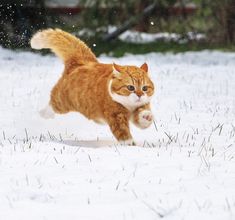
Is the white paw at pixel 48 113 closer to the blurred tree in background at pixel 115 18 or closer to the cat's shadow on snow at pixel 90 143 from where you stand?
the cat's shadow on snow at pixel 90 143

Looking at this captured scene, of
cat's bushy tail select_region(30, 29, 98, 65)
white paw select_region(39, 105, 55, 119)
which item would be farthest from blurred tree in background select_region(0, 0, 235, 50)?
white paw select_region(39, 105, 55, 119)

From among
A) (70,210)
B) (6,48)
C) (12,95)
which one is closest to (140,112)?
(70,210)

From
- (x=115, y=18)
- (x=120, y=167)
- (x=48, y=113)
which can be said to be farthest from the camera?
(x=115, y=18)

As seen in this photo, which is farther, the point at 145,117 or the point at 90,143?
the point at 90,143

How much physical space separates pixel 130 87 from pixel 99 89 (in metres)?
0.51

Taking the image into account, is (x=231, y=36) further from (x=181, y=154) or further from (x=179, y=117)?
(x=181, y=154)

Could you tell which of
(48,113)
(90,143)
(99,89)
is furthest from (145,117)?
(48,113)

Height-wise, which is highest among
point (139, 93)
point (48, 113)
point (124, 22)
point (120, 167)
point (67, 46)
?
point (124, 22)

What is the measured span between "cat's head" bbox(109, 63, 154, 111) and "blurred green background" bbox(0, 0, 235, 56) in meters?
9.52

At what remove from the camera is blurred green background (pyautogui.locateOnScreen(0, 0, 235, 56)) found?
15.6 metres

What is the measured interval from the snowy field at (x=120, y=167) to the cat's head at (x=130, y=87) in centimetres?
41

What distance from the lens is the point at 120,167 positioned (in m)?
4.52

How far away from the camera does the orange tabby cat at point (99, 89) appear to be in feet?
17.6

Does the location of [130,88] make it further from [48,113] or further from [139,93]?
[48,113]
